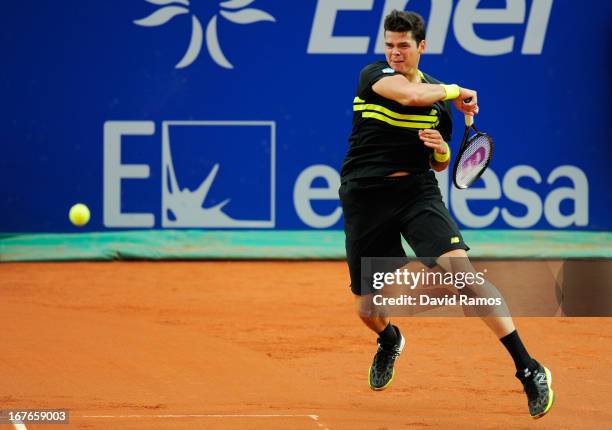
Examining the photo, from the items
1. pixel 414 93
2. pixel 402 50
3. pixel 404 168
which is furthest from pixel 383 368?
pixel 402 50

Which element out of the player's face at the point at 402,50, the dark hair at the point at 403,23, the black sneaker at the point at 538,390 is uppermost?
the dark hair at the point at 403,23

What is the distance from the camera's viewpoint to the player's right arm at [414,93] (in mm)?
4746

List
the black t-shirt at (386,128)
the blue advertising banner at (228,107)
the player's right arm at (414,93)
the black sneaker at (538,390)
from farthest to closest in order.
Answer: the blue advertising banner at (228,107) → the black t-shirt at (386,128) → the player's right arm at (414,93) → the black sneaker at (538,390)

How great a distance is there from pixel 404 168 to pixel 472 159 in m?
0.39

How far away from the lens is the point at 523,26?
10.7 metres

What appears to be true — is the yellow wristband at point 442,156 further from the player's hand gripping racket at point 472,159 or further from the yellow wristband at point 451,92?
the yellow wristband at point 451,92

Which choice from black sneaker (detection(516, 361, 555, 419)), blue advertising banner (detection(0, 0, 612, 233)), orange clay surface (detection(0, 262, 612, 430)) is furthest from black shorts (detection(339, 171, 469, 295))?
blue advertising banner (detection(0, 0, 612, 233))

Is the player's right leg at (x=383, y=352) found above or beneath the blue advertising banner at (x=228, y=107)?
beneath

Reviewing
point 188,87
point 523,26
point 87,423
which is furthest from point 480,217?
point 87,423

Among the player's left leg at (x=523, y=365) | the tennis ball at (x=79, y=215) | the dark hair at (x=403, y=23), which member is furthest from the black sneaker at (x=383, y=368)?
the tennis ball at (x=79, y=215)

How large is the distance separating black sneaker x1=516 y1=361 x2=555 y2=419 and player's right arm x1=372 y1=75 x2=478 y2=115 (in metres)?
1.17

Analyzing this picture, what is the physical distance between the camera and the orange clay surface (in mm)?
5102

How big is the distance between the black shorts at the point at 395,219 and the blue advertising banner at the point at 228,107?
17.6 feet

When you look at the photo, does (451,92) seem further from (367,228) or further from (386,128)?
(367,228)
